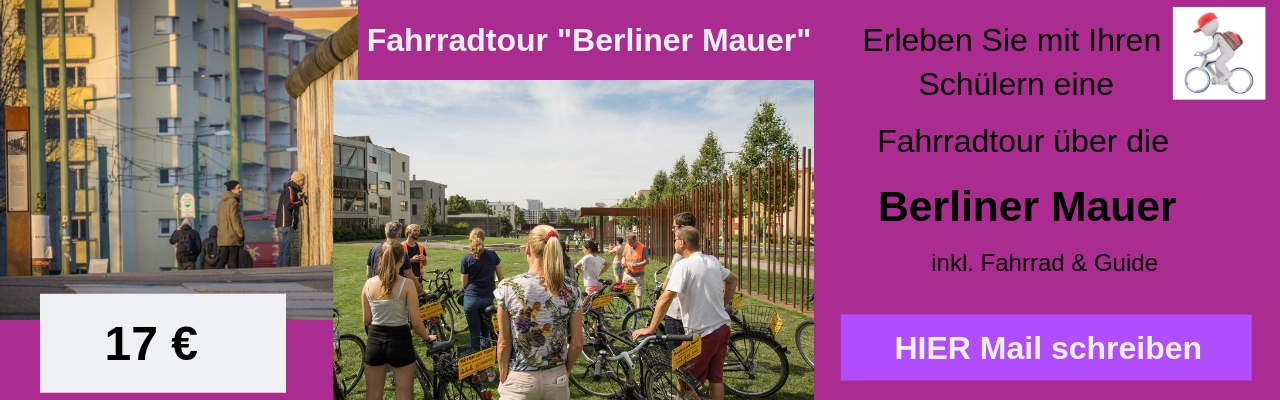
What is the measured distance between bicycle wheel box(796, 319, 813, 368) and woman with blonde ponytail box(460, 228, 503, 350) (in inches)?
103

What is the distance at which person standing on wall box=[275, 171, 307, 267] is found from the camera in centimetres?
442

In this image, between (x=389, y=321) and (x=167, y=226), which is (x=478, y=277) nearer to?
(x=389, y=321)

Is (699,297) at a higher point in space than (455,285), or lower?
A: higher

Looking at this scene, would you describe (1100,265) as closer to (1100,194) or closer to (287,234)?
(1100,194)

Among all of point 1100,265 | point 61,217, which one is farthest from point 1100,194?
point 61,217

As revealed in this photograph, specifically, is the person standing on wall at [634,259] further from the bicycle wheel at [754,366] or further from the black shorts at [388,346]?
the black shorts at [388,346]

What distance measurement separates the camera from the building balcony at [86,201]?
22.9ft

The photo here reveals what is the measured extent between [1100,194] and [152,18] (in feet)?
29.4

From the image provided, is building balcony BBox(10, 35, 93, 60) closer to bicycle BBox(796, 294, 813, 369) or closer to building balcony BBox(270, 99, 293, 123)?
building balcony BBox(270, 99, 293, 123)

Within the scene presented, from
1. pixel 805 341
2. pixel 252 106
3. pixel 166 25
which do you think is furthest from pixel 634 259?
pixel 166 25

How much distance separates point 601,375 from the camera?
5.00 meters

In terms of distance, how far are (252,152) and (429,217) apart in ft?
12.1

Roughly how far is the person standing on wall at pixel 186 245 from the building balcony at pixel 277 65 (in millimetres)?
1939

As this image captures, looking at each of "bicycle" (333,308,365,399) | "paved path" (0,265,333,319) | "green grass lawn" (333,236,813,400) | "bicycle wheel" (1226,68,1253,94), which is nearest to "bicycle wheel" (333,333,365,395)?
"bicycle" (333,308,365,399)
